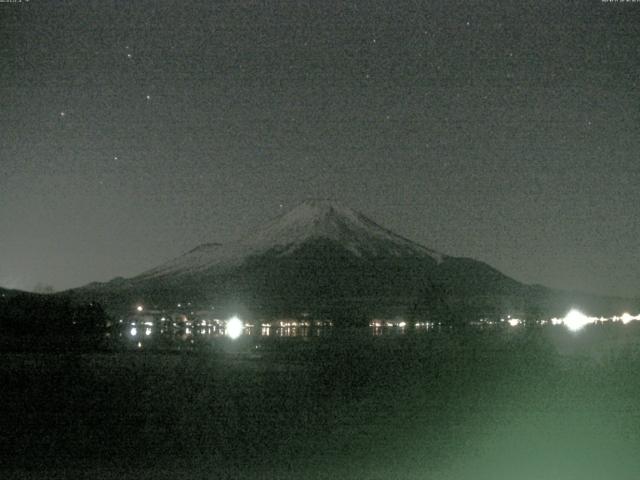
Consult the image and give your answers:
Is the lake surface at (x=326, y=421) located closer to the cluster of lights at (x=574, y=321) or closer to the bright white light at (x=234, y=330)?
the bright white light at (x=234, y=330)

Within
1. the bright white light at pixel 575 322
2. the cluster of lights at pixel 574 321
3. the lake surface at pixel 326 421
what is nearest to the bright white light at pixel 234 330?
the bright white light at pixel 575 322

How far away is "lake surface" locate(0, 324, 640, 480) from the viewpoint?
1262 cm

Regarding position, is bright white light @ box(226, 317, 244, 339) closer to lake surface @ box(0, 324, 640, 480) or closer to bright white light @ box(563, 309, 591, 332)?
bright white light @ box(563, 309, 591, 332)

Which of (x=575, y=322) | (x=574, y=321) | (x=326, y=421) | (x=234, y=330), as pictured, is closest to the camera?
(x=326, y=421)

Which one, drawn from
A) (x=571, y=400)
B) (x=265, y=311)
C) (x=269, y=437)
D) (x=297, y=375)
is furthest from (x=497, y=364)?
(x=265, y=311)

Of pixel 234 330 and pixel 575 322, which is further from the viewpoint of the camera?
pixel 575 322

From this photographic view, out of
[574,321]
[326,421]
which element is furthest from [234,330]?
[326,421]

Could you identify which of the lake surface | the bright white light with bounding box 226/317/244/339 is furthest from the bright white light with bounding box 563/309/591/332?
the lake surface

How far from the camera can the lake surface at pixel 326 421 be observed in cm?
1262

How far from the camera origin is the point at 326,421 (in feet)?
55.4

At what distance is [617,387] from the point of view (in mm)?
22172

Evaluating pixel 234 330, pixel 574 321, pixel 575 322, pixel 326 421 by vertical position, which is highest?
pixel 574 321

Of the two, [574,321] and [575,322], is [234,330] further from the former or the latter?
[574,321]

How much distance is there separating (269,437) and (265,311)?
16024 centimetres
